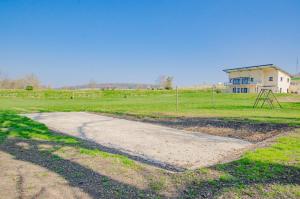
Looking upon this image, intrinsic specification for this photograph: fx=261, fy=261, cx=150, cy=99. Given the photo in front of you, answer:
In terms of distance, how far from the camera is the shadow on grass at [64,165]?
12.0 feet

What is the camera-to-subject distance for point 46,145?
6.64 m

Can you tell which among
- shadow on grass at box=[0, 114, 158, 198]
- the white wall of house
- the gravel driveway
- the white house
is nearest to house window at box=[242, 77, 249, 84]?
the white house

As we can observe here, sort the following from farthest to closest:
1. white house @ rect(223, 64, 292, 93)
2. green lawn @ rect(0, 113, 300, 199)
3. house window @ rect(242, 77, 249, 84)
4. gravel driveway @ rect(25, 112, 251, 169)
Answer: house window @ rect(242, 77, 249, 84), white house @ rect(223, 64, 292, 93), gravel driveway @ rect(25, 112, 251, 169), green lawn @ rect(0, 113, 300, 199)

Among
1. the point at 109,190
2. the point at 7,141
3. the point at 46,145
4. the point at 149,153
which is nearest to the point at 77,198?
the point at 109,190

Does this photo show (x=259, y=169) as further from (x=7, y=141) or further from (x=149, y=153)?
(x=7, y=141)

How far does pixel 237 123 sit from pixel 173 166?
269 inches

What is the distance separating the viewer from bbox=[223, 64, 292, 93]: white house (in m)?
50.1

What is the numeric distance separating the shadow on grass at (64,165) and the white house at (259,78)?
47649 millimetres

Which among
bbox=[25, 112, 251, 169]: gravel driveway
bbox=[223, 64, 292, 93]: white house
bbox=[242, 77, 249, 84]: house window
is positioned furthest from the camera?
bbox=[242, 77, 249, 84]: house window

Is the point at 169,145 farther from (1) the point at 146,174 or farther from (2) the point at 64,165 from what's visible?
(2) the point at 64,165

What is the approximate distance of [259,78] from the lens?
51000mm

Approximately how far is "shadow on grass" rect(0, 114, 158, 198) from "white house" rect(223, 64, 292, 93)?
47.6 meters

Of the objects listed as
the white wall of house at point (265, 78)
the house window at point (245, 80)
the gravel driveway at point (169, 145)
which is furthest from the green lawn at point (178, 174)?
the house window at point (245, 80)

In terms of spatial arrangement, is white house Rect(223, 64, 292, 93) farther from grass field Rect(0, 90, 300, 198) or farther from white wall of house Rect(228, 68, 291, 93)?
grass field Rect(0, 90, 300, 198)
